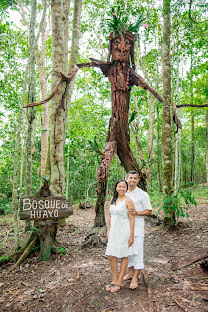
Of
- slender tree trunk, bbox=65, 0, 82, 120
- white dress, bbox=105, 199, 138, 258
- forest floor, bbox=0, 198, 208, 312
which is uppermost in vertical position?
slender tree trunk, bbox=65, 0, 82, 120

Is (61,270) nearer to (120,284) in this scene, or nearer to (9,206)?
(120,284)

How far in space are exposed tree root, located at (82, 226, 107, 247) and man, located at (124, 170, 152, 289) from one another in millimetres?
1692

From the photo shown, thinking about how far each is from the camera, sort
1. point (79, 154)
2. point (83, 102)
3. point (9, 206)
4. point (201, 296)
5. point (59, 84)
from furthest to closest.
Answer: point (83, 102), point (79, 154), point (9, 206), point (59, 84), point (201, 296)

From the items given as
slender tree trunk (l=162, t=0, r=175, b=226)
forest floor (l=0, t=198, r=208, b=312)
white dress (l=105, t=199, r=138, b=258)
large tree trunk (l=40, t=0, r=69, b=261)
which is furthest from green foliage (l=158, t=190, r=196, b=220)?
white dress (l=105, t=199, r=138, b=258)

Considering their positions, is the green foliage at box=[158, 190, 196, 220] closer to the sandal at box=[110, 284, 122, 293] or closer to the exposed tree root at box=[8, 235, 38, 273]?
the sandal at box=[110, 284, 122, 293]

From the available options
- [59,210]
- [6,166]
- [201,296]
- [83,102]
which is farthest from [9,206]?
[201,296]

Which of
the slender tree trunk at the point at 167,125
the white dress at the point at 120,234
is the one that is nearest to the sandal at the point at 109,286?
the white dress at the point at 120,234

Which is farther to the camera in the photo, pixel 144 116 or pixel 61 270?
pixel 144 116

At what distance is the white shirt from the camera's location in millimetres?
3146

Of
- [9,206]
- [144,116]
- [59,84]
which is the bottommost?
[9,206]

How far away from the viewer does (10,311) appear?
9.21 feet

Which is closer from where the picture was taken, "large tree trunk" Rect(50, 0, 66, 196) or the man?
the man

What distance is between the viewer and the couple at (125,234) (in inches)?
118

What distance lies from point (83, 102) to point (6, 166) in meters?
6.67
